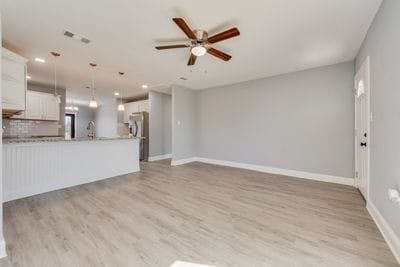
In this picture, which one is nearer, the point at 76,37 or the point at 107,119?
the point at 76,37

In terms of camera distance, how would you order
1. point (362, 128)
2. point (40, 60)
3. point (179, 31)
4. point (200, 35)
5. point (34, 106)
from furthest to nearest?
point (34, 106), point (40, 60), point (362, 128), point (179, 31), point (200, 35)

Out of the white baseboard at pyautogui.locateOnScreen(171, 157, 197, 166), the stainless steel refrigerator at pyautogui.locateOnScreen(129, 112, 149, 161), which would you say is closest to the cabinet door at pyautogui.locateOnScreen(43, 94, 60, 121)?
the stainless steel refrigerator at pyautogui.locateOnScreen(129, 112, 149, 161)

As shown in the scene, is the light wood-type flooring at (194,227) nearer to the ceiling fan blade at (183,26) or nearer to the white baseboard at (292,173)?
the white baseboard at (292,173)

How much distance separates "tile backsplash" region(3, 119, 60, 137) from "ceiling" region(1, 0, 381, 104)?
6.51 feet

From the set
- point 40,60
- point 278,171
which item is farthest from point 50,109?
point 278,171

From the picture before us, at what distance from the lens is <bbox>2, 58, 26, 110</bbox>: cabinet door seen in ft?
8.93

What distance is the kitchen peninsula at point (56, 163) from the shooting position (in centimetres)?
292

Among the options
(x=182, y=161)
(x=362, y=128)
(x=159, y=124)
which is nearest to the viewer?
(x=362, y=128)

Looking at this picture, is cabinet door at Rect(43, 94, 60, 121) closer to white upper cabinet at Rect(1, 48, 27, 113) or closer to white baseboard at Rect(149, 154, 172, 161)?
white upper cabinet at Rect(1, 48, 27, 113)

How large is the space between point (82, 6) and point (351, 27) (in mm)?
3660

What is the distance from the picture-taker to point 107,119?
31.1ft

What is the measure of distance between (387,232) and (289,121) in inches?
120

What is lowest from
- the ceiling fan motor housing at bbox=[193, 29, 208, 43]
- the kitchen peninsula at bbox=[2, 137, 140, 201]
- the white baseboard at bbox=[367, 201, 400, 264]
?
the white baseboard at bbox=[367, 201, 400, 264]

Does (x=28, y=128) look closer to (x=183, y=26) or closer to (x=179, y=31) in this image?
(x=179, y=31)
